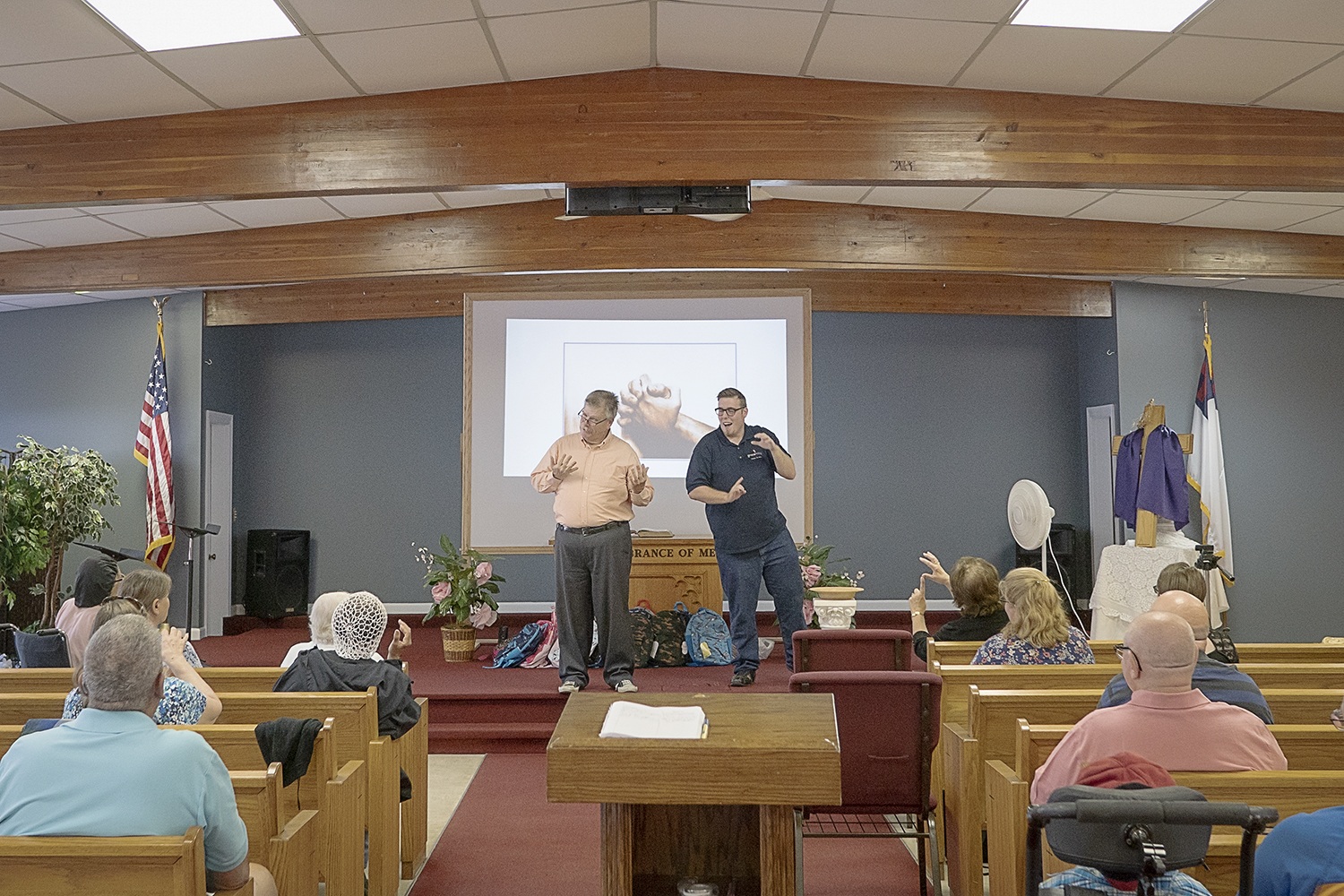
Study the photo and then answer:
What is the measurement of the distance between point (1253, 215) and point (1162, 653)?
18.8 feet

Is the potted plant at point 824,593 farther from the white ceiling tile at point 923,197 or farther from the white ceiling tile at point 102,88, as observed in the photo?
the white ceiling tile at point 102,88

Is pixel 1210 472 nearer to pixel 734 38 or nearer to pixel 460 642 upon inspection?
pixel 734 38

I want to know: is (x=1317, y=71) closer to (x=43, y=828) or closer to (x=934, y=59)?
(x=934, y=59)

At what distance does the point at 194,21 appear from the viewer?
4.32 meters

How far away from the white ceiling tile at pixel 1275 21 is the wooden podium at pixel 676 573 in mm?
4744

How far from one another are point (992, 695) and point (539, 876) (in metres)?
1.67

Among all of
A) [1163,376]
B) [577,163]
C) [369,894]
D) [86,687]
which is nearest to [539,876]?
[369,894]

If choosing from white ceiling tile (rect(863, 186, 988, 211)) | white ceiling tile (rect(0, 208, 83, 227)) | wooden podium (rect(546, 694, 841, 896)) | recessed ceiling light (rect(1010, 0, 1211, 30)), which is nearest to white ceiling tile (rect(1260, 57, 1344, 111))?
recessed ceiling light (rect(1010, 0, 1211, 30))

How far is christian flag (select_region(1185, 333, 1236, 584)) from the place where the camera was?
8500 mm

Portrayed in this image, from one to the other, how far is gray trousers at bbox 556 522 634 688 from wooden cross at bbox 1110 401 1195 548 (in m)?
4.24

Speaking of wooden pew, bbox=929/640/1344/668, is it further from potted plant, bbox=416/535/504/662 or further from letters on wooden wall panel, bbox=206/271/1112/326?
letters on wooden wall panel, bbox=206/271/1112/326

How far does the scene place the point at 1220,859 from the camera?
2.25m

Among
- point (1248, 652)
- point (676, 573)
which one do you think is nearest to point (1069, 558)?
point (676, 573)

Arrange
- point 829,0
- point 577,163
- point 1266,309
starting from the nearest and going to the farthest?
point 829,0 → point 577,163 → point 1266,309
